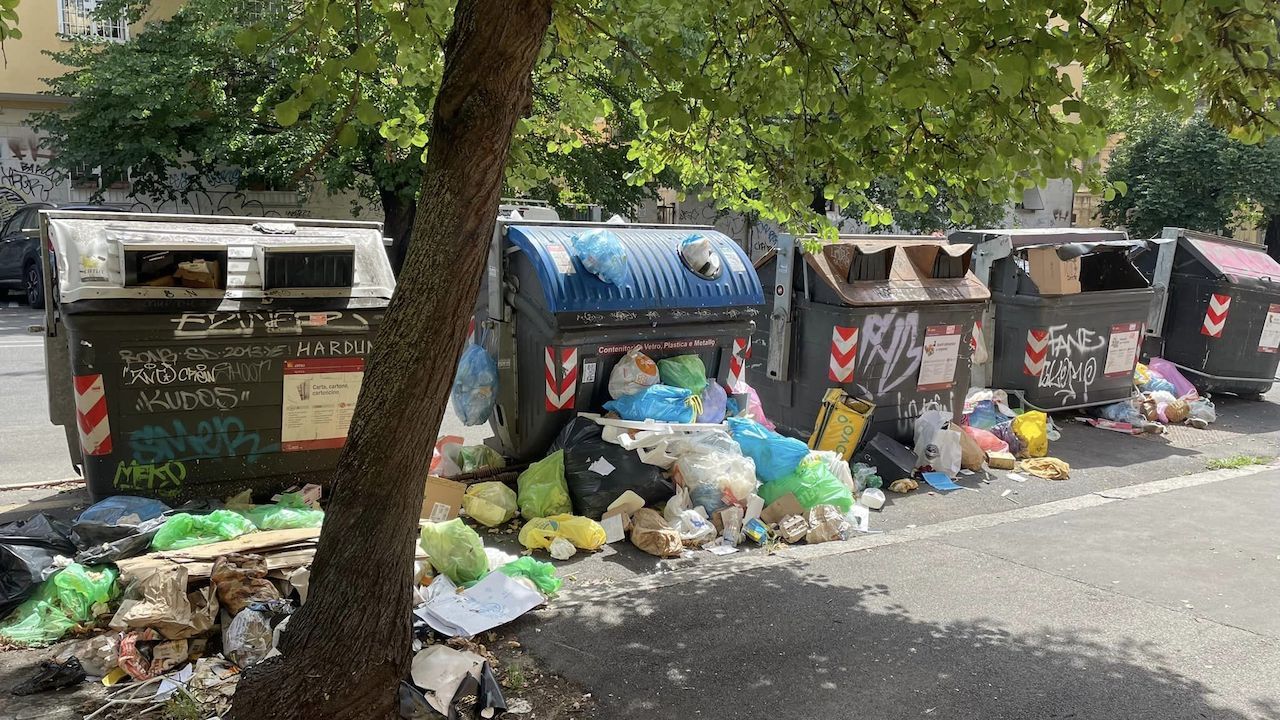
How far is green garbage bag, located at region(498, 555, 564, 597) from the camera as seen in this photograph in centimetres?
432

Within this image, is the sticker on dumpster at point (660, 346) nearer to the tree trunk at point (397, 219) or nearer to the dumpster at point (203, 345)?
the dumpster at point (203, 345)

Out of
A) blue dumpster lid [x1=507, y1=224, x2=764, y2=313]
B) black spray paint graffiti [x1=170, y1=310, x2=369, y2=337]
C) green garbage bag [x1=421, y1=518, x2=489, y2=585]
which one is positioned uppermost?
blue dumpster lid [x1=507, y1=224, x2=764, y2=313]

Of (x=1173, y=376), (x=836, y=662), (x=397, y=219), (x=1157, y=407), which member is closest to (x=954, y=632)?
(x=836, y=662)

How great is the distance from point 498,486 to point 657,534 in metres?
0.95

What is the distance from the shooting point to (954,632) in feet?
13.4

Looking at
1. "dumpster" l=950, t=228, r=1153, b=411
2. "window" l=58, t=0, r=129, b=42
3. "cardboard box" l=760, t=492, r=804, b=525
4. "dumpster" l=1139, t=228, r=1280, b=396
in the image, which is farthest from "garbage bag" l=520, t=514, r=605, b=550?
"window" l=58, t=0, r=129, b=42

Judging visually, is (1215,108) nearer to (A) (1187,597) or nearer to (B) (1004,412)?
(A) (1187,597)

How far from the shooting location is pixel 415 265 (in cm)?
282

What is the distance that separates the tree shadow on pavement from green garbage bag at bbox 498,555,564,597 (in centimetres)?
15

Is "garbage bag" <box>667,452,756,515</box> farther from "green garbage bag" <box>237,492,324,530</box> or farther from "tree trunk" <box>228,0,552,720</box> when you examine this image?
"tree trunk" <box>228,0,552,720</box>

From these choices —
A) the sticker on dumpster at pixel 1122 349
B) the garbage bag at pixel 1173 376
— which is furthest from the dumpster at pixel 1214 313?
the sticker on dumpster at pixel 1122 349

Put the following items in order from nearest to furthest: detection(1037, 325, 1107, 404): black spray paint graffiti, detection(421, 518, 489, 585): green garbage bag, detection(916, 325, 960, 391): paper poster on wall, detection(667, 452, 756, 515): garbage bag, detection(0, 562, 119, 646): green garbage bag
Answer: detection(0, 562, 119, 646): green garbage bag < detection(421, 518, 489, 585): green garbage bag < detection(667, 452, 756, 515): garbage bag < detection(916, 325, 960, 391): paper poster on wall < detection(1037, 325, 1107, 404): black spray paint graffiti

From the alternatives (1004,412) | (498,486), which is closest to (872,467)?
(1004,412)

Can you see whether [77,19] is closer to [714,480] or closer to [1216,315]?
[714,480]
